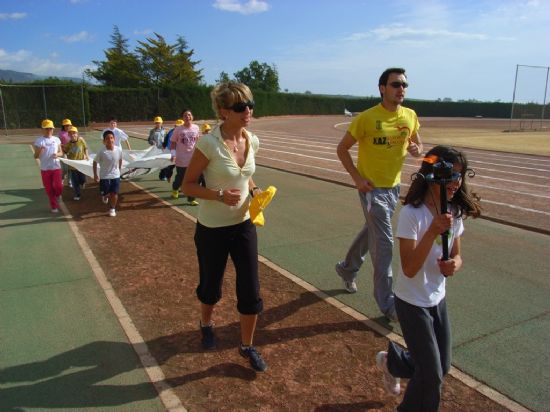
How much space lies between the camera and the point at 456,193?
269 cm

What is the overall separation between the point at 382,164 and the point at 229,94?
1681 mm

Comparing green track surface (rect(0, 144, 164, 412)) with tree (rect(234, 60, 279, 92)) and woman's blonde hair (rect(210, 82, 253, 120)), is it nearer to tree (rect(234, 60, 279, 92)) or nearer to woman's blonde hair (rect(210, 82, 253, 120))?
woman's blonde hair (rect(210, 82, 253, 120))

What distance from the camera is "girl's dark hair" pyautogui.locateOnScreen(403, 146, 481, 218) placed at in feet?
8.41

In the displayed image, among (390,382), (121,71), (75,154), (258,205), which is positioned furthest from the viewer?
(121,71)

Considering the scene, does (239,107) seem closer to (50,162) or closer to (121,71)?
(50,162)

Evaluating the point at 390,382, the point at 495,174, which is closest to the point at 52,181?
the point at 390,382

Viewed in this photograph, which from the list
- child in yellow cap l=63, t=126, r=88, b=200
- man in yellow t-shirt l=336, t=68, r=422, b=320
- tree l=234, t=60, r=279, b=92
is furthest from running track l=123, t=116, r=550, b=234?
tree l=234, t=60, r=279, b=92

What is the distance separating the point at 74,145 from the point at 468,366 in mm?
9385

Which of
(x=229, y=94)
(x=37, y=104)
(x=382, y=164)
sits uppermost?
(x=229, y=94)


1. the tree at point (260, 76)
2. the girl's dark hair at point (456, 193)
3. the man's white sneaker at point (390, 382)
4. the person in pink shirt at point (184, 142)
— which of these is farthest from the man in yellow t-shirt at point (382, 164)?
the tree at point (260, 76)

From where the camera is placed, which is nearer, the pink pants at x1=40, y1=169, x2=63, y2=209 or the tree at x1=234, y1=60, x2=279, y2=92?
the pink pants at x1=40, y1=169, x2=63, y2=209

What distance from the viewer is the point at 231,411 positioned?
9.81 ft

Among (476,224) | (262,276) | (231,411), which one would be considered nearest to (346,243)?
(262,276)

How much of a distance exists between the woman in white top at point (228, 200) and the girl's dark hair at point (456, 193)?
45.6 inches
